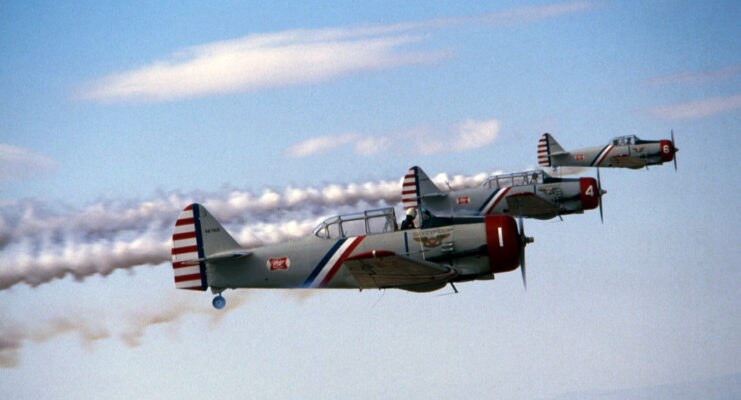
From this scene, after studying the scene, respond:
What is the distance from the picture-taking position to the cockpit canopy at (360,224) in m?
22.1

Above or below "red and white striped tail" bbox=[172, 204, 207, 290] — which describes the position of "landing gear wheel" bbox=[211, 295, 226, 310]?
below

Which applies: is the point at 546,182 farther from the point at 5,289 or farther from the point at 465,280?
the point at 5,289

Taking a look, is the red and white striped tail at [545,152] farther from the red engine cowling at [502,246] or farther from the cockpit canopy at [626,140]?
the red engine cowling at [502,246]

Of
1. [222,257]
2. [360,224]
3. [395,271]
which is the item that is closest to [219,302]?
[222,257]

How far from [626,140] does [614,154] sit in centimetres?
75

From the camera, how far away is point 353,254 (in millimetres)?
22016

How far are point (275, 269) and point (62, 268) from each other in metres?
6.49

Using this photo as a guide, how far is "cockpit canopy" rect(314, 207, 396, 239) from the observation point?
72.6ft

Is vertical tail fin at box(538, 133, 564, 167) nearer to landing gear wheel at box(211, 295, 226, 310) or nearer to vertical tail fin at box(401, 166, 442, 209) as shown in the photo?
vertical tail fin at box(401, 166, 442, 209)

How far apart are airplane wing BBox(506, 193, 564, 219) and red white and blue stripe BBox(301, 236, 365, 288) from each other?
10522 mm

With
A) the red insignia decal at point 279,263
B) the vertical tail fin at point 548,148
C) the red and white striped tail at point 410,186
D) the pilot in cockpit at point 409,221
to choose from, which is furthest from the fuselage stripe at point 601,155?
the red insignia decal at point 279,263

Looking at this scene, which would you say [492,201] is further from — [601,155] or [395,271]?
[395,271]

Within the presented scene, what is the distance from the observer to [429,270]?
20.8 meters

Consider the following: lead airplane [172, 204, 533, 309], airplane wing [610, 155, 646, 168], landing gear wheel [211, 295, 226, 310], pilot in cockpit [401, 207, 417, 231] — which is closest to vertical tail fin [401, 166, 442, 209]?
lead airplane [172, 204, 533, 309]
